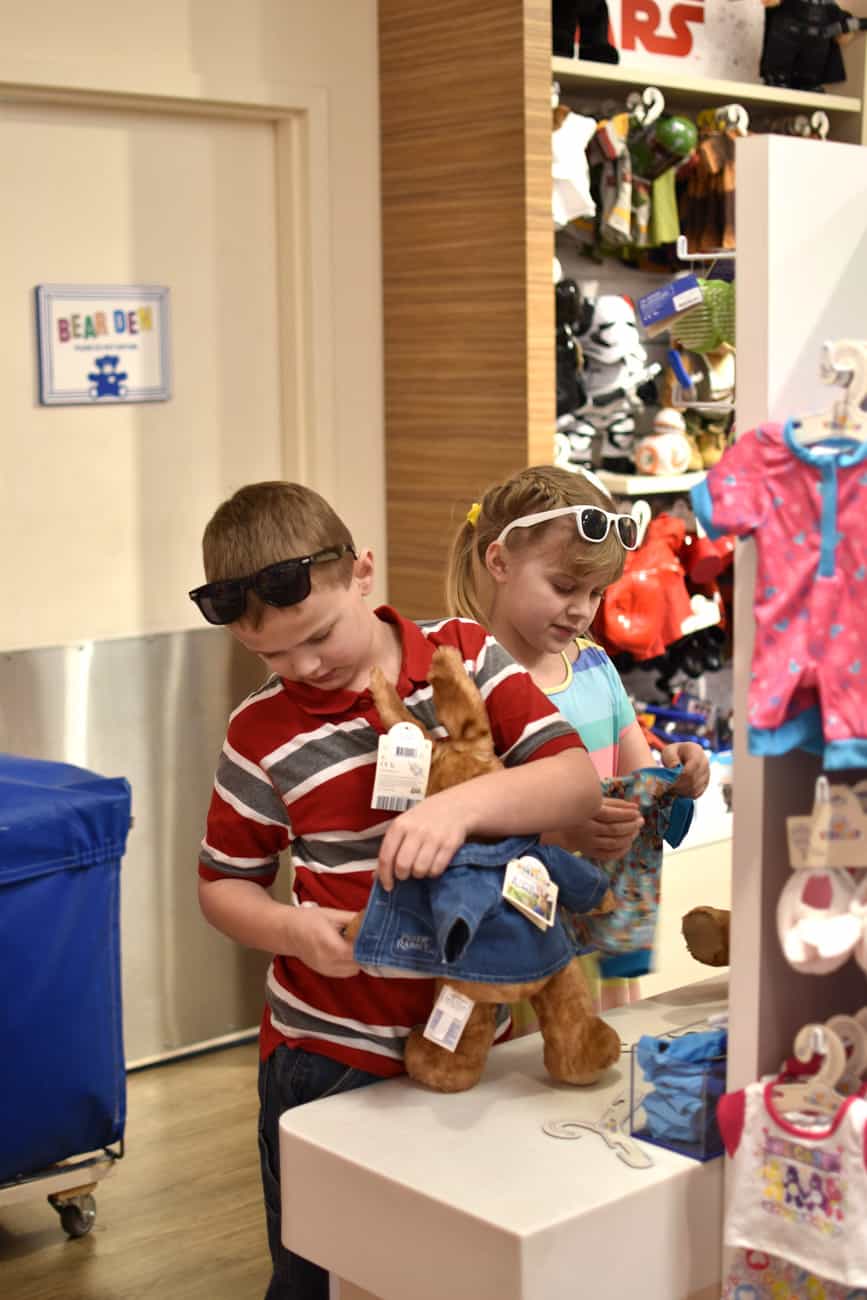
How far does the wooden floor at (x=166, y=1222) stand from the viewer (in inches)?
102

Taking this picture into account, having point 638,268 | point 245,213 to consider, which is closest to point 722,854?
point 638,268

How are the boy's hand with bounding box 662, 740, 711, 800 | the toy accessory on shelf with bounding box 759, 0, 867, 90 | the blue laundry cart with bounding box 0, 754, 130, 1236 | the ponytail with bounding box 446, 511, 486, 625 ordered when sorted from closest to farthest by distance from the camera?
the boy's hand with bounding box 662, 740, 711, 800 → the ponytail with bounding box 446, 511, 486, 625 → the blue laundry cart with bounding box 0, 754, 130, 1236 → the toy accessory on shelf with bounding box 759, 0, 867, 90

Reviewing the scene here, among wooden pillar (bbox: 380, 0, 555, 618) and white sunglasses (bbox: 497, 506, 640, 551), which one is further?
wooden pillar (bbox: 380, 0, 555, 618)

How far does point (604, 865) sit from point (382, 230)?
87.0 inches

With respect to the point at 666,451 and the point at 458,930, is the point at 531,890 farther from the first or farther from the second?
the point at 666,451

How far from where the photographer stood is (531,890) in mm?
1495

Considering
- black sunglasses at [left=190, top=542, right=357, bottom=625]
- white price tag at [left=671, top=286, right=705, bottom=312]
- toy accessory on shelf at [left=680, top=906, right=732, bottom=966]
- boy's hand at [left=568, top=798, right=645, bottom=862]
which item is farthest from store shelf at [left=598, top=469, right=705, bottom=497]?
black sunglasses at [left=190, top=542, right=357, bottom=625]

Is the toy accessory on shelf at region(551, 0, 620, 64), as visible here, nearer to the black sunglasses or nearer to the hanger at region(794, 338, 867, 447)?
the black sunglasses

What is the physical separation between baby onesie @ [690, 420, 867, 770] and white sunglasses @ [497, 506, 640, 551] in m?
0.63

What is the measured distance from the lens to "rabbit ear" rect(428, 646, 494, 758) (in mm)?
1562

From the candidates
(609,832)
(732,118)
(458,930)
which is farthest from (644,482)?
(458,930)

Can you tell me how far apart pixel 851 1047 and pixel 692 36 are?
3.34 metres

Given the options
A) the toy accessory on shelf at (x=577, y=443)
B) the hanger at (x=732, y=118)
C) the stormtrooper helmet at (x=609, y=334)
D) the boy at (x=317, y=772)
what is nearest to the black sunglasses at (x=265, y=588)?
the boy at (x=317, y=772)

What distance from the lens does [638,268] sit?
4.13m
